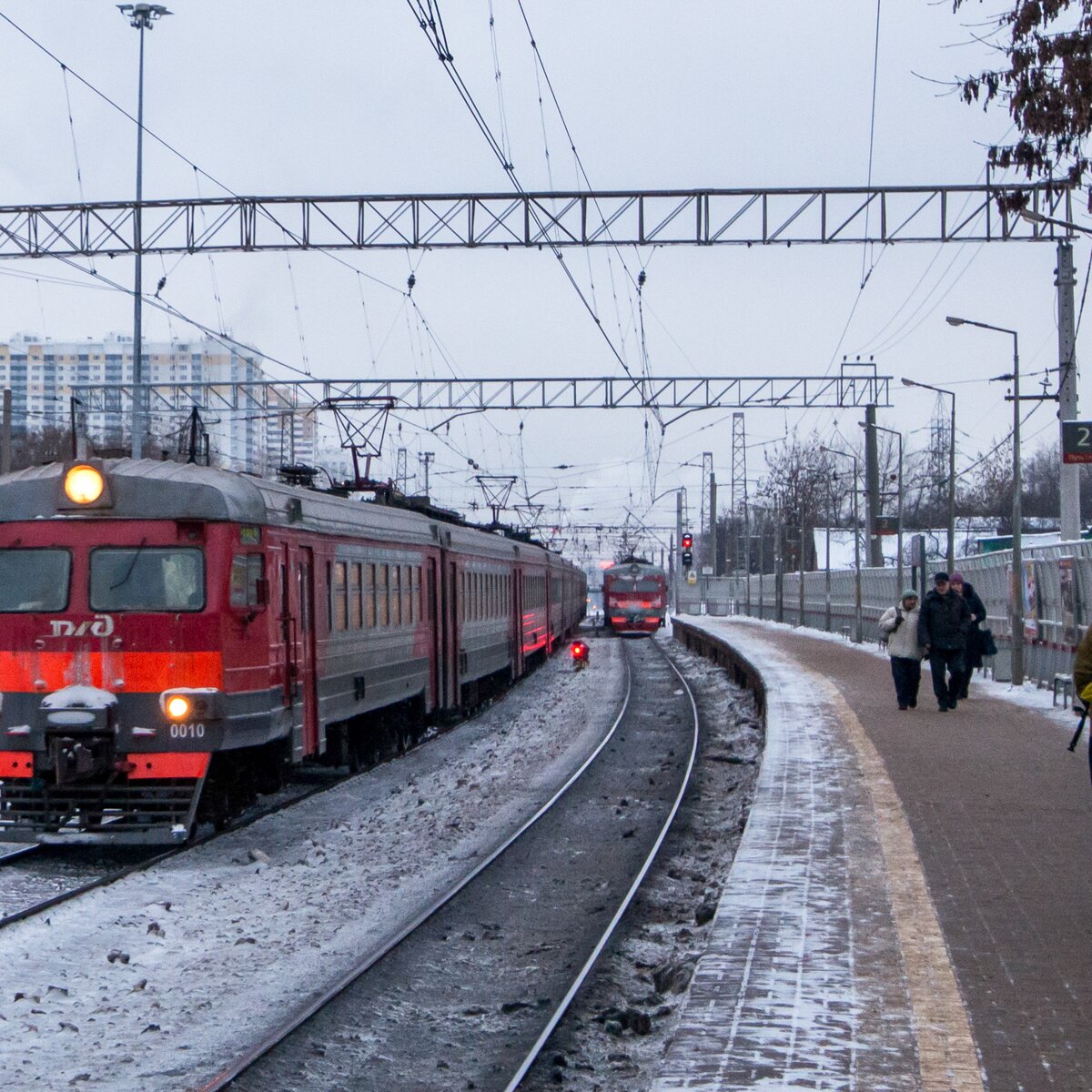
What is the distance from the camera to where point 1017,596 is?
23000 mm

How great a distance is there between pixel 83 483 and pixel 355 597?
13.5 ft

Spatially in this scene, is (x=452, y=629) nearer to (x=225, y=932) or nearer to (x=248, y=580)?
(x=248, y=580)

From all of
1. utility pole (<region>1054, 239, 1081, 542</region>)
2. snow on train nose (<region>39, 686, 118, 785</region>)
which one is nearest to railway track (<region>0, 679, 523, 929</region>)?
snow on train nose (<region>39, 686, 118, 785</region>)

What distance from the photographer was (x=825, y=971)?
273 inches

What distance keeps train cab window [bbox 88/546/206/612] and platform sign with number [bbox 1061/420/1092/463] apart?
41.1ft

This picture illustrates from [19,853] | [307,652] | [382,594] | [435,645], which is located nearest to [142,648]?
[19,853]

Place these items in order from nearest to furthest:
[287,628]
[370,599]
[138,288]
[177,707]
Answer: [177,707] → [287,628] → [370,599] → [138,288]

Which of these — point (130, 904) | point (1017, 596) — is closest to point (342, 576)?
point (130, 904)

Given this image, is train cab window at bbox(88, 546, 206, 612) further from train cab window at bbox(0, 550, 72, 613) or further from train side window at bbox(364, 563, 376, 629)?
train side window at bbox(364, 563, 376, 629)

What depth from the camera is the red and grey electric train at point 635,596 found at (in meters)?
58.8

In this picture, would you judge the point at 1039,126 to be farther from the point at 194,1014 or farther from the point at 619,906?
the point at 194,1014

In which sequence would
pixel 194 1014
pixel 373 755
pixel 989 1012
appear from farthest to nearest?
pixel 373 755, pixel 194 1014, pixel 989 1012

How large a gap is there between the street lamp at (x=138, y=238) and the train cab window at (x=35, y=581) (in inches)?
323

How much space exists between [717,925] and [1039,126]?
6.95m
